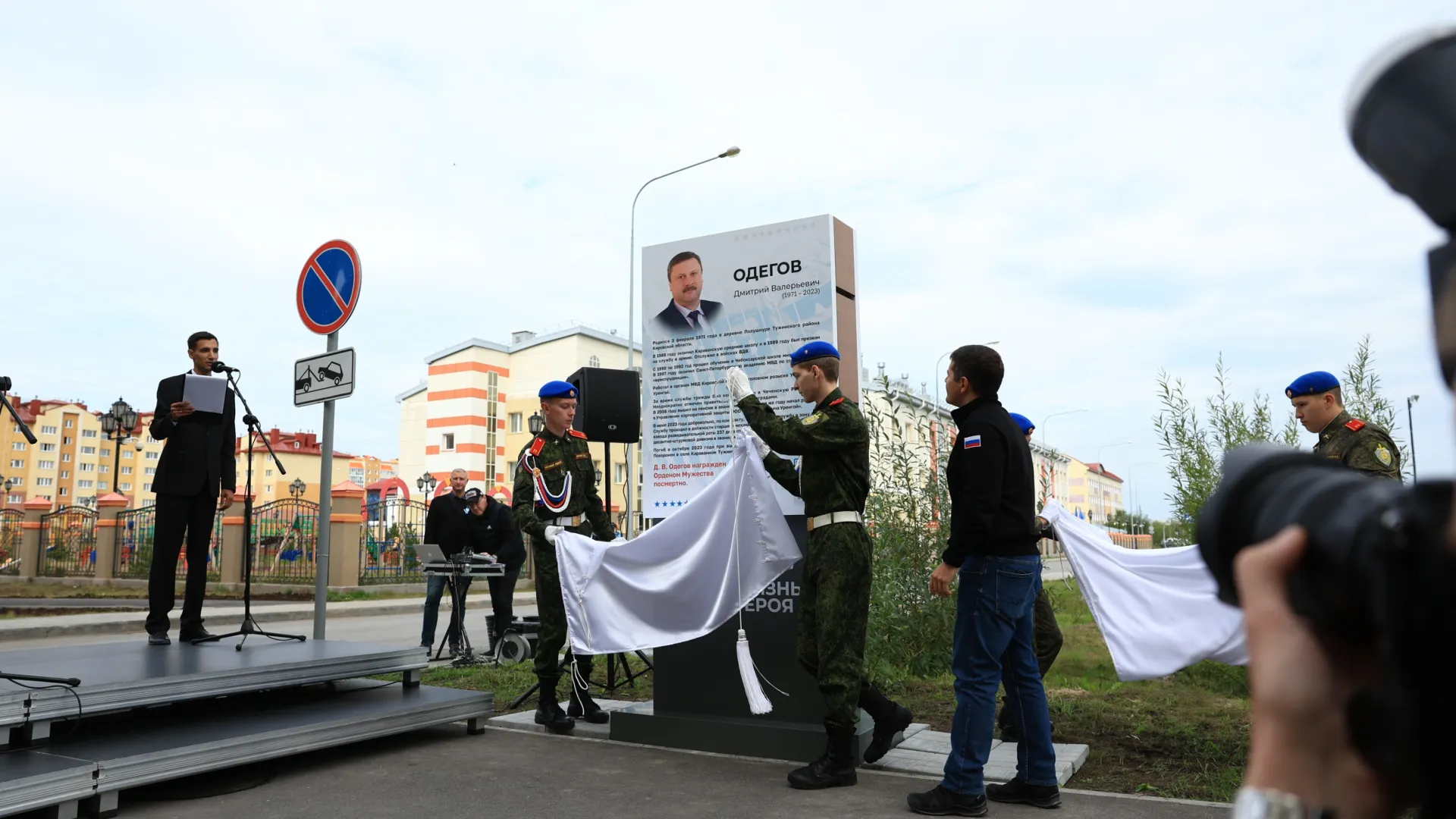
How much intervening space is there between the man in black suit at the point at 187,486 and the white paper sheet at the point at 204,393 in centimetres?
4

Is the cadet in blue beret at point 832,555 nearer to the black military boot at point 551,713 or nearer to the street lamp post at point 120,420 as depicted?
the black military boot at point 551,713

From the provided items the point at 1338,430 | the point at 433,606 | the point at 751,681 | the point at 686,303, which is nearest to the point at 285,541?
the point at 433,606

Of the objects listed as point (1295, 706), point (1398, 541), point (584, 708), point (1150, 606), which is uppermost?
point (1398, 541)

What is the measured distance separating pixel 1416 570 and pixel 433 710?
19.9ft

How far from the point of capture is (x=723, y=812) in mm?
4488

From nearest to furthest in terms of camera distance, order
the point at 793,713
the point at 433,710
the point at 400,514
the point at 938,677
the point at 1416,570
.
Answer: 1. the point at 1416,570
2. the point at 793,713
3. the point at 433,710
4. the point at 938,677
5. the point at 400,514

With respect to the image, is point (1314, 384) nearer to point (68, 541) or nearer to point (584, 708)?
point (584, 708)

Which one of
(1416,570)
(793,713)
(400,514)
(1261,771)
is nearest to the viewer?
(1416,570)

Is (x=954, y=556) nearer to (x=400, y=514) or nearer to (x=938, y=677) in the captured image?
(x=938, y=677)

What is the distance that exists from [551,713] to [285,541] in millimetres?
21258

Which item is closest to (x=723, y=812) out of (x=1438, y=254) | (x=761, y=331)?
(x=761, y=331)

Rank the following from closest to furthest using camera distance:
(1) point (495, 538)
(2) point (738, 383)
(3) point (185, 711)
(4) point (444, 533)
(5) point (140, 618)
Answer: (2) point (738, 383)
(3) point (185, 711)
(4) point (444, 533)
(1) point (495, 538)
(5) point (140, 618)

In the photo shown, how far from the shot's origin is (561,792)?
488 cm

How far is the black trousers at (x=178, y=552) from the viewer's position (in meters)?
6.55
